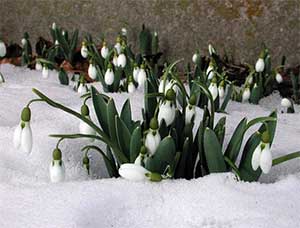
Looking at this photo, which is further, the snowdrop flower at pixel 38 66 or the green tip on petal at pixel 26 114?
the snowdrop flower at pixel 38 66

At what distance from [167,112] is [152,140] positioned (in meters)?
0.09

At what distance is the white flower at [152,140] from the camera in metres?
1.52

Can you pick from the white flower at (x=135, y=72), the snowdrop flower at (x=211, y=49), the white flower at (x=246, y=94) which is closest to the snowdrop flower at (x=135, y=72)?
the white flower at (x=135, y=72)

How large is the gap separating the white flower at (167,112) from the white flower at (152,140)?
0.07m

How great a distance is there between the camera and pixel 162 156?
153cm

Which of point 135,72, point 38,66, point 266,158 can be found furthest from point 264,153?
point 38,66

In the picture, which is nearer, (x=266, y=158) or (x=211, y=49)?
(x=266, y=158)

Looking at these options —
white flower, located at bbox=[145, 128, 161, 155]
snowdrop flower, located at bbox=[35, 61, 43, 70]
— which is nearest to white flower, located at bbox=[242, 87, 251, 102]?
snowdrop flower, located at bbox=[35, 61, 43, 70]

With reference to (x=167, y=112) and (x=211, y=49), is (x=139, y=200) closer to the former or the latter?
(x=167, y=112)

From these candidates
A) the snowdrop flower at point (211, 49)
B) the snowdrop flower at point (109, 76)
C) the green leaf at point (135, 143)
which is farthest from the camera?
the snowdrop flower at point (211, 49)

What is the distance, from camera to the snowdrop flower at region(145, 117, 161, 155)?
150 centimetres

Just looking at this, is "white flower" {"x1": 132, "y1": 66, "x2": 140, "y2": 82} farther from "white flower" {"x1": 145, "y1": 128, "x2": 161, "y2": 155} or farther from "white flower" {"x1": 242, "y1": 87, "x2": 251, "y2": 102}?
"white flower" {"x1": 145, "y1": 128, "x2": 161, "y2": 155}

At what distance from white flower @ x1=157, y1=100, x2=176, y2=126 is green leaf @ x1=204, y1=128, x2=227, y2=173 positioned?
110mm

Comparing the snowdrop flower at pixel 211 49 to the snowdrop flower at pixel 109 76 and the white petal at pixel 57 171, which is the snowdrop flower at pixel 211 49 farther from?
the white petal at pixel 57 171
